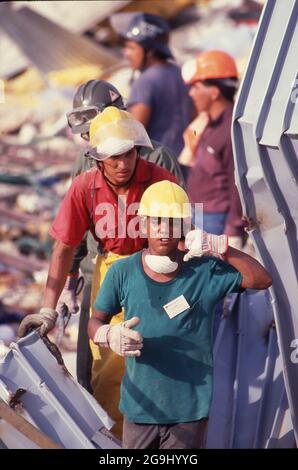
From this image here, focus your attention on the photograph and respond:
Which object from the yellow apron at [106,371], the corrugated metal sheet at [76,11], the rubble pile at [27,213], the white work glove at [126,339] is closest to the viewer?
the white work glove at [126,339]

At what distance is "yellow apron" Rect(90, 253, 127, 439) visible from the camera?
20.4 feet

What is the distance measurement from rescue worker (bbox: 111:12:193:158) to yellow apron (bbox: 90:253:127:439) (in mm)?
2200

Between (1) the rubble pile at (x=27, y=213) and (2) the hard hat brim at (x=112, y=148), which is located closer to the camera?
(2) the hard hat brim at (x=112, y=148)

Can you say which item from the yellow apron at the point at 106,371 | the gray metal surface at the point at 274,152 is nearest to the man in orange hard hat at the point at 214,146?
the yellow apron at the point at 106,371

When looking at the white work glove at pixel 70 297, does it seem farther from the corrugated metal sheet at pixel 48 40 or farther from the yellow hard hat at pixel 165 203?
the corrugated metal sheet at pixel 48 40

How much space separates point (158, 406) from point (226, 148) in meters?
3.12

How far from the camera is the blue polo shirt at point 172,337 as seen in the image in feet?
16.9

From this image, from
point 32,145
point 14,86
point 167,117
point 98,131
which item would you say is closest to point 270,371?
point 98,131

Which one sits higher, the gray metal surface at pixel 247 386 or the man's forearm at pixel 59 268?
the man's forearm at pixel 59 268

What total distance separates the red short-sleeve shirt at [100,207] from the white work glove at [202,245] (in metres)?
0.80

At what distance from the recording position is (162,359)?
204 inches

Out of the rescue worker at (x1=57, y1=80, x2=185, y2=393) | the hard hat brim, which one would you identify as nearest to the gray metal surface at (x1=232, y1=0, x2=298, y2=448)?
the hard hat brim

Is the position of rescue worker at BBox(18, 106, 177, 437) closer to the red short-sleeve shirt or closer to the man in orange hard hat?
the red short-sleeve shirt

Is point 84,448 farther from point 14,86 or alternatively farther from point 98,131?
point 14,86
